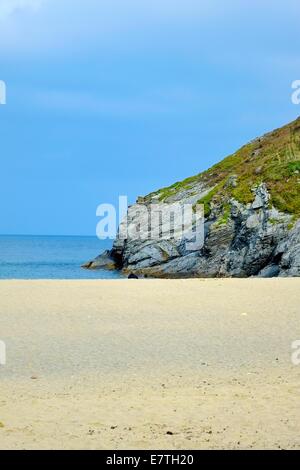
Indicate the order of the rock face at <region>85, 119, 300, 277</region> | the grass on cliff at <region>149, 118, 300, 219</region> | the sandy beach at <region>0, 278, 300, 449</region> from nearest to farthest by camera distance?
the sandy beach at <region>0, 278, 300, 449</region>
the rock face at <region>85, 119, 300, 277</region>
the grass on cliff at <region>149, 118, 300, 219</region>


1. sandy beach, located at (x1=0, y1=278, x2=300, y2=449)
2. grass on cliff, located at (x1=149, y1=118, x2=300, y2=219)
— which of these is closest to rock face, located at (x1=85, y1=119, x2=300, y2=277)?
grass on cliff, located at (x1=149, y1=118, x2=300, y2=219)

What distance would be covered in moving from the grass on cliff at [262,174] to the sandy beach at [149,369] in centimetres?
2666

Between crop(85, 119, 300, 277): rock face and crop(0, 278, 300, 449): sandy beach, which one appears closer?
crop(0, 278, 300, 449): sandy beach

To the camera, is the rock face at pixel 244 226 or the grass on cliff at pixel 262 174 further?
the grass on cliff at pixel 262 174

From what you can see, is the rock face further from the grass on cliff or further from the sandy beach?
the sandy beach

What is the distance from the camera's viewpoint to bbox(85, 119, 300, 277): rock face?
43.8 metres

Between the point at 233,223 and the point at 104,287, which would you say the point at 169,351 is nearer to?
the point at 104,287

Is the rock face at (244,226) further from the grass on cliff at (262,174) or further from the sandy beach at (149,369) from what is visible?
the sandy beach at (149,369)

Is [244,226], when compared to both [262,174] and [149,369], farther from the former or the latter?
[149,369]

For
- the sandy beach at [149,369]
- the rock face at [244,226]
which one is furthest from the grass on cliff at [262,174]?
the sandy beach at [149,369]

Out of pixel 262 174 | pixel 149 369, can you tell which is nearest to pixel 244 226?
pixel 262 174

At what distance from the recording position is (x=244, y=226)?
45.5 meters

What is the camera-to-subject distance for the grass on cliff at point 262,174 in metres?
46.9

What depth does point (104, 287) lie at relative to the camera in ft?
73.2
